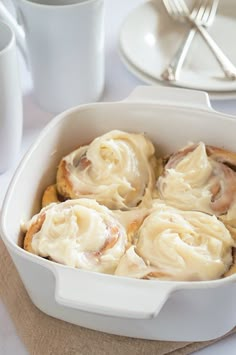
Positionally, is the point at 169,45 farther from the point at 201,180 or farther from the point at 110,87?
the point at 201,180

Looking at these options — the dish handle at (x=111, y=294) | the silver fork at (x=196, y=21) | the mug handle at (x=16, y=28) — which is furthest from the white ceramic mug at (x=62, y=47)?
the dish handle at (x=111, y=294)

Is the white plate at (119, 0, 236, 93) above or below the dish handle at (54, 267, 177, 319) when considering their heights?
below

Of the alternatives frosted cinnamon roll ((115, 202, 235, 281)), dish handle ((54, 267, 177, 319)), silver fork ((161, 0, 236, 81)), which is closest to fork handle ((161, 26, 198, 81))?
silver fork ((161, 0, 236, 81))

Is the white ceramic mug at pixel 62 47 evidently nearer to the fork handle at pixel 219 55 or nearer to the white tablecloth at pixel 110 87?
the white tablecloth at pixel 110 87

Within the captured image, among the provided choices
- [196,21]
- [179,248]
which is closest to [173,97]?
[179,248]

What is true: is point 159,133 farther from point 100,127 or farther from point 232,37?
point 232,37

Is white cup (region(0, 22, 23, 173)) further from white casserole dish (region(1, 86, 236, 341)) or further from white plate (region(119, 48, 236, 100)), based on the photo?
white plate (region(119, 48, 236, 100))
